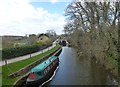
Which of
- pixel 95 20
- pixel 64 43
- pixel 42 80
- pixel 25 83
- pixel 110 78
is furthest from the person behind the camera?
pixel 64 43

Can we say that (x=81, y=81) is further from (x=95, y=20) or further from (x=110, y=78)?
(x=95, y=20)

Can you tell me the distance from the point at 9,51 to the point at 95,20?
11936mm

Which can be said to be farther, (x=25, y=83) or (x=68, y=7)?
(x=68, y=7)

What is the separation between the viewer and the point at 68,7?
125 ft

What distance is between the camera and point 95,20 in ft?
95.2

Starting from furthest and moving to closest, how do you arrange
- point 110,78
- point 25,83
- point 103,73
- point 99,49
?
point 99,49, point 103,73, point 110,78, point 25,83

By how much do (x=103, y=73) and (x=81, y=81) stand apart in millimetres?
3907

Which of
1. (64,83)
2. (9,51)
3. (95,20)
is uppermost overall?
(95,20)

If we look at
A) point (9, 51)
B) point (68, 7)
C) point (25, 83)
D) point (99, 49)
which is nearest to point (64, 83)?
point (25, 83)

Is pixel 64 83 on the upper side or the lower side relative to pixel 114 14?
lower

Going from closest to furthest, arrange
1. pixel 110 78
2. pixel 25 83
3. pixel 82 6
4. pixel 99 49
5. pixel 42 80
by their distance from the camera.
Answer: pixel 25 83 < pixel 42 80 < pixel 110 78 < pixel 99 49 < pixel 82 6

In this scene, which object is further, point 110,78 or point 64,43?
point 64,43

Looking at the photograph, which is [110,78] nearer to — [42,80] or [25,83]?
[42,80]

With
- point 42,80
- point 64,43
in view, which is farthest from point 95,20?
point 64,43
